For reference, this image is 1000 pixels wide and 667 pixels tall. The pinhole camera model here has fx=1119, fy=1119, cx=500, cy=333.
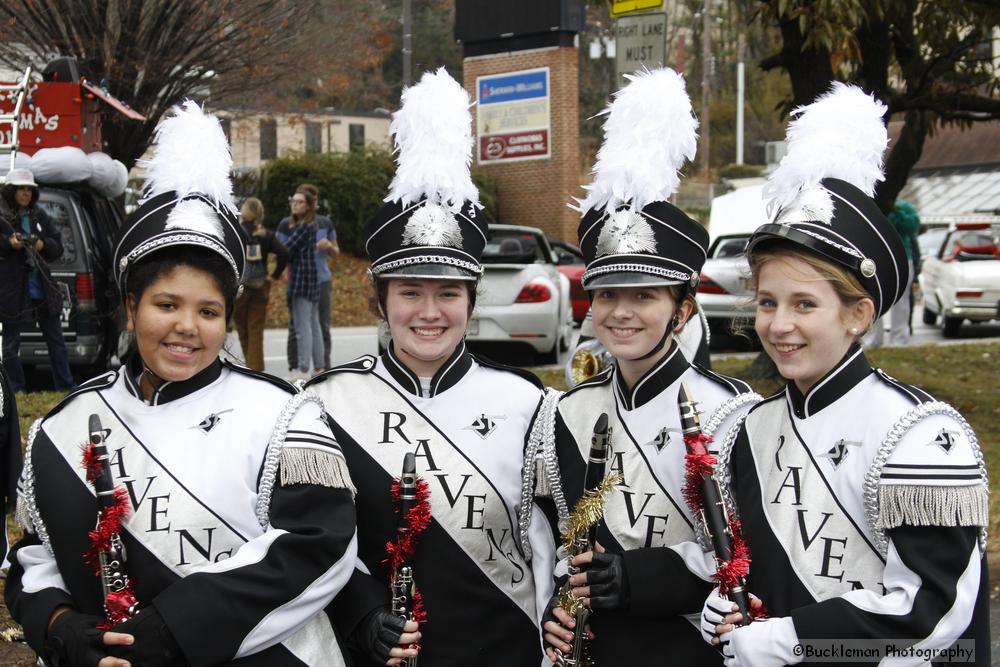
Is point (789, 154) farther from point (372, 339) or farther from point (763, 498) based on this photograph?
point (372, 339)

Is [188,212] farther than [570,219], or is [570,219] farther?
[570,219]

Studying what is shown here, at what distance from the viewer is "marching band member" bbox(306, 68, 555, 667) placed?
3270 mm

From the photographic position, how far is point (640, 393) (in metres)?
3.28

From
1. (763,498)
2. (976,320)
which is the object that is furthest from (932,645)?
(976,320)

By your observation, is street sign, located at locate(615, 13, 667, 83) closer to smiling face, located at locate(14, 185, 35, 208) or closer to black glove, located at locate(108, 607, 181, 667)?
smiling face, located at locate(14, 185, 35, 208)

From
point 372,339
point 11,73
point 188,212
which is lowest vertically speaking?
point 372,339

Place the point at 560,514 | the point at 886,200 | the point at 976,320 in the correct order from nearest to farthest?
the point at 560,514 → the point at 886,200 → the point at 976,320

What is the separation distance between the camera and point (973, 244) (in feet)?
57.4

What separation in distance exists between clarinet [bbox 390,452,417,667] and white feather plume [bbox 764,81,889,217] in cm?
122

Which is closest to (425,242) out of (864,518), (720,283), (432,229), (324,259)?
(432,229)

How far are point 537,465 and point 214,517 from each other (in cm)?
103

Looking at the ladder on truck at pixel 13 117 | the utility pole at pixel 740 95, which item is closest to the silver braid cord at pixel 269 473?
the ladder on truck at pixel 13 117

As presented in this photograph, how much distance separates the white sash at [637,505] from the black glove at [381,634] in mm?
661

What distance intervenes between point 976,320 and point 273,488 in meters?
16.1
